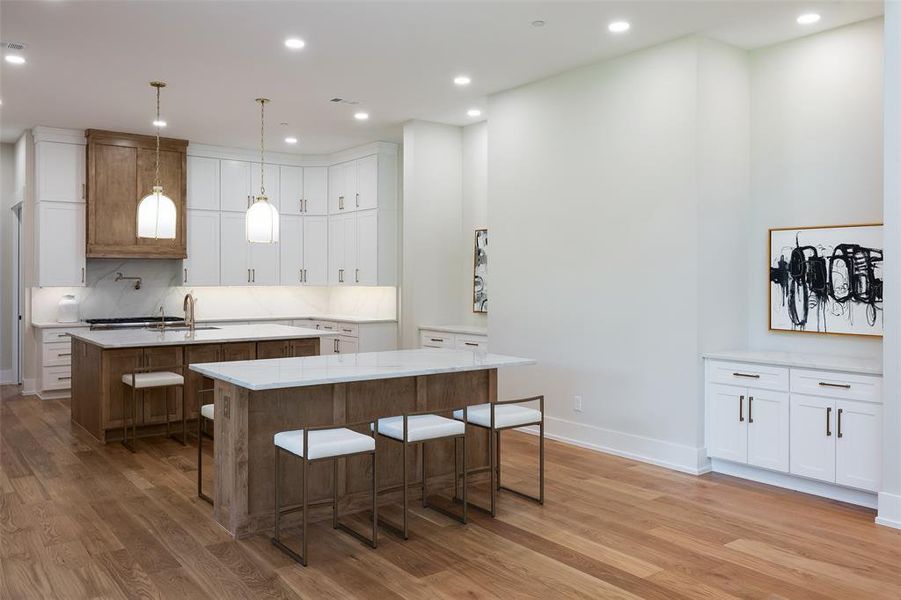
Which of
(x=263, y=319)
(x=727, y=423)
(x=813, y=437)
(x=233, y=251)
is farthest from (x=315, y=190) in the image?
(x=813, y=437)

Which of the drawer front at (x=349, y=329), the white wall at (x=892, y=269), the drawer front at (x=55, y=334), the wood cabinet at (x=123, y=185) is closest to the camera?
the white wall at (x=892, y=269)

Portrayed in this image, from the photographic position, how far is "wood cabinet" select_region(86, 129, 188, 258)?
800cm

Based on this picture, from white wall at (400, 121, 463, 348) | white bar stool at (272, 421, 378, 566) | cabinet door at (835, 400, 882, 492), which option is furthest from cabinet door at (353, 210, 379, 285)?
cabinet door at (835, 400, 882, 492)

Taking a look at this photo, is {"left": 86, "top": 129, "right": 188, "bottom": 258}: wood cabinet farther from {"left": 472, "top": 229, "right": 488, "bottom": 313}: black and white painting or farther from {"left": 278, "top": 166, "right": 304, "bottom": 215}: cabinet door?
{"left": 472, "top": 229, "right": 488, "bottom": 313}: black and white painting

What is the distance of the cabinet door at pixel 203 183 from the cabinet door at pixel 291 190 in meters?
0.86

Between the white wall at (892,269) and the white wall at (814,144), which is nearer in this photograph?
the white wall at (892,269)

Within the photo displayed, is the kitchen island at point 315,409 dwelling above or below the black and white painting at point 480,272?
below

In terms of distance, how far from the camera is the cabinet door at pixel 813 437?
14.3 ft

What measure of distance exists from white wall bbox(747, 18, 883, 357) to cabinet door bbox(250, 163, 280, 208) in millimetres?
6100

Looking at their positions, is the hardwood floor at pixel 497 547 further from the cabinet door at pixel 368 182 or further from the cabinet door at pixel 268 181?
the cabinet door at pixel 268 181

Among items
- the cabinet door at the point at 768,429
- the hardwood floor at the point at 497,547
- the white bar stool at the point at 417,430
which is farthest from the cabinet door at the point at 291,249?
the cabinet door at the point at 768,429

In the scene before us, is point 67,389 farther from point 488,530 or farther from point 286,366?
point 488,530

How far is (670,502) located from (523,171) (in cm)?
314

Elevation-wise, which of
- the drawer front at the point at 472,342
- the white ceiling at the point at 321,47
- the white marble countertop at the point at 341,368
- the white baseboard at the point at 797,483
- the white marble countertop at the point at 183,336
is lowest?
the white baseboard at the point at 797,483
